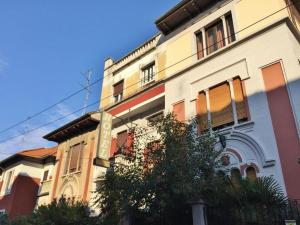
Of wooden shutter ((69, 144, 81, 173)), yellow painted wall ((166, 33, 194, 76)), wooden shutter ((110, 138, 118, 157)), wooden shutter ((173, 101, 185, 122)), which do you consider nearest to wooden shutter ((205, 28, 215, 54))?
yellow painted wall ((166, 33, 194, 76))

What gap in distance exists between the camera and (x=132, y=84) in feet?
63.0

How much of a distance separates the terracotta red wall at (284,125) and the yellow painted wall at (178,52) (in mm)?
4841

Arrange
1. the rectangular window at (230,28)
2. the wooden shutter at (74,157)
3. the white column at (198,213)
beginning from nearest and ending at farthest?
Result: 1. the white column at (198,213)
2. the rectangular window at (230,28)
3. the wooden shutter at (74,157)

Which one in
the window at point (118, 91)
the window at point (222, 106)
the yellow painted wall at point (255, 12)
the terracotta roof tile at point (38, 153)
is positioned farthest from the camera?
the terracotta roof tile at point (38, 153)

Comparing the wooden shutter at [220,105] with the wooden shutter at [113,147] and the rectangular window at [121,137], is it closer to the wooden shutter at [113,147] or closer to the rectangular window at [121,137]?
the rectangular window at [121,137]

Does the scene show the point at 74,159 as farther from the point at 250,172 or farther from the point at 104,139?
the point at 250,172

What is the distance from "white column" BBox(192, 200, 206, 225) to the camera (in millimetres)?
9103

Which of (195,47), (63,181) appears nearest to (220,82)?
(195,47)

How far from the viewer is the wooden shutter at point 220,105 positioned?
1248 centimetres

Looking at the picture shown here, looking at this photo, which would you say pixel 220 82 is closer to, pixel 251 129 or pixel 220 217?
pixel 251 129

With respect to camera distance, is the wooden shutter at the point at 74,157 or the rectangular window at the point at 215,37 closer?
the rectangular window at the point at 215,37

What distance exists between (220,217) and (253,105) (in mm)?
4686

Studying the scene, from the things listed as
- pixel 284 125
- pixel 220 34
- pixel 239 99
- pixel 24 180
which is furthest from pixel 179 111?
pixel 24 180

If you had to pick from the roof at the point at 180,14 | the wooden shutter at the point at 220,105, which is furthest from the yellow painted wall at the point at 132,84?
the wooden shutter at the point at 220,105
